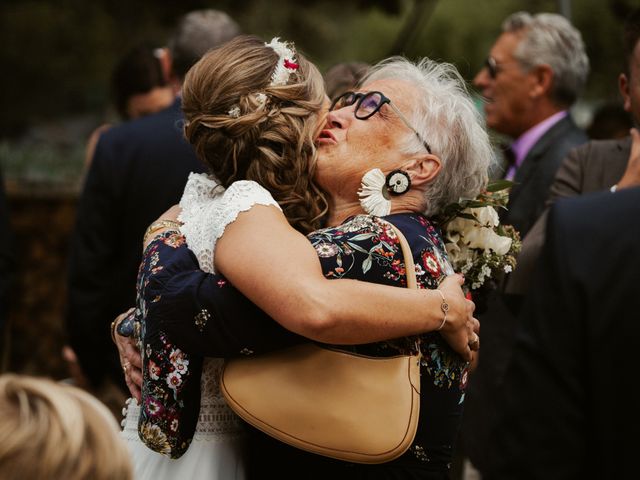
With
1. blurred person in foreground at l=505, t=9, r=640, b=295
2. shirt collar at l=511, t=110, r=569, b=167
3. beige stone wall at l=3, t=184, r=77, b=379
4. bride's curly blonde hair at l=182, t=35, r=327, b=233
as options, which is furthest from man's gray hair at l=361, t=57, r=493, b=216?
beige stone wall at l=3, t=184, r=77, b=379

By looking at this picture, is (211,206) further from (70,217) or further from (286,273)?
(70,217)

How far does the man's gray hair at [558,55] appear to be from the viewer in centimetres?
509

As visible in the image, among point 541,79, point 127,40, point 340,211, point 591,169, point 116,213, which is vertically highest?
point 340,211

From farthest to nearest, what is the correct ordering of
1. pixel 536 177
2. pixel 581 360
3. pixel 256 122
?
pixel 536 177
pixel 256 122
pixel 581 360

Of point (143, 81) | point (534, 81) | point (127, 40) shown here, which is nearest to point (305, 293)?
point (534, 81)

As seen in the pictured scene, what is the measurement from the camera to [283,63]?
2594 mm

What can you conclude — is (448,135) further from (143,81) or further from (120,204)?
(143,81)

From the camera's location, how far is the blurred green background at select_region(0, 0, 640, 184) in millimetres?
8773

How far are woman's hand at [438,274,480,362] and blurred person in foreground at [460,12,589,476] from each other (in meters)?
2.11

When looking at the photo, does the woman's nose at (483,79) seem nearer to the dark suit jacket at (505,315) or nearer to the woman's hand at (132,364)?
the dark suit jacket at (505,315)

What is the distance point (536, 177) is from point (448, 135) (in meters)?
2.09

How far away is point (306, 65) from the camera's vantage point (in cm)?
267

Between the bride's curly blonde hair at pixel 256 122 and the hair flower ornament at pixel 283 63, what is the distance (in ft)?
0.04

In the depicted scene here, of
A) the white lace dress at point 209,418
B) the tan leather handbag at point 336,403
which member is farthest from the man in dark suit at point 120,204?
the tan leather handbag at point 336,403
